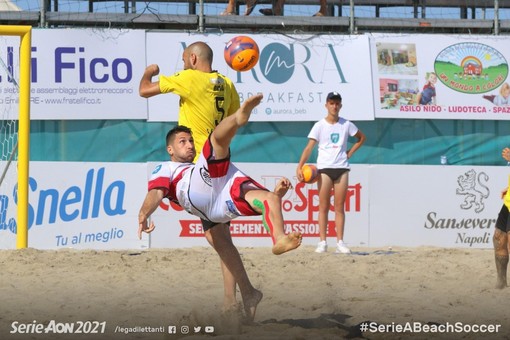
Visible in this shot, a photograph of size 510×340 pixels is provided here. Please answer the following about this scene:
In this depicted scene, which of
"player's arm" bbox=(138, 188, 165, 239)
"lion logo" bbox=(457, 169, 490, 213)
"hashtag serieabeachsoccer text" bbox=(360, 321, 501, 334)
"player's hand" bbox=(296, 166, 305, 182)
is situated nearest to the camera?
"hashtag serieabeachsoccer text" bbox=(360, 321, 501, 334)

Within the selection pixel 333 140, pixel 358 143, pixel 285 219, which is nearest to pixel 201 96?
pixel 333 140

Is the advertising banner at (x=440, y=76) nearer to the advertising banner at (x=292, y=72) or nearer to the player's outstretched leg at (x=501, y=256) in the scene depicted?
the advertising banner at (x=292, y=72)

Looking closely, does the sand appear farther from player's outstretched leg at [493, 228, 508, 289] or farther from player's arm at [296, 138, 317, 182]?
player's arm at [296, 138, 317, 182]

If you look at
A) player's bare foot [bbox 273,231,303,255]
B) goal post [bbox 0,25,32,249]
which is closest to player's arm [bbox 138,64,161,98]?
player's bare foot [bbox 273,231,303,255]

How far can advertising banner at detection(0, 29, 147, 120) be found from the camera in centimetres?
1188

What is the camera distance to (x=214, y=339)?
17.7 ft

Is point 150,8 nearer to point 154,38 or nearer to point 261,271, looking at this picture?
point 154,38

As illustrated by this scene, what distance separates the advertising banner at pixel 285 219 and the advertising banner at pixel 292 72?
2.45 feet

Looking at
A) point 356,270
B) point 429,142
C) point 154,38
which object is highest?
point 154,38

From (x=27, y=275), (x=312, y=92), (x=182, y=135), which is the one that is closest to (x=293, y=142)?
(x=312, y=92)

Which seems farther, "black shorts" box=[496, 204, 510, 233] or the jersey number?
"black shorts" box=[496, 204, 510, 233]

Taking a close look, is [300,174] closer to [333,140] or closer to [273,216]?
[333,140]

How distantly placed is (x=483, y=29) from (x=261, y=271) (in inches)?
259

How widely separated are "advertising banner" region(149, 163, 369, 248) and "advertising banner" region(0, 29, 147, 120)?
1018 millimetres
